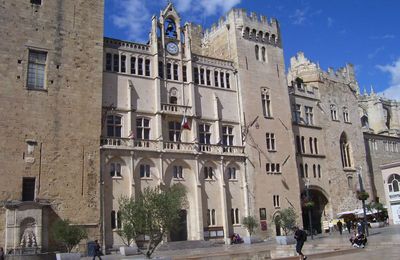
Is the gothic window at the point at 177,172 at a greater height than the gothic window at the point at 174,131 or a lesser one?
lesser

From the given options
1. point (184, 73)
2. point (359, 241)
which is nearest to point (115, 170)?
point (184, 73)

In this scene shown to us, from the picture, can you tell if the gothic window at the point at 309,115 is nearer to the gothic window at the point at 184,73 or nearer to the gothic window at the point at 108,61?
the gothic window at the point at 184,73

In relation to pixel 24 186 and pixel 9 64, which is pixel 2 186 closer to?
pixel 24 186

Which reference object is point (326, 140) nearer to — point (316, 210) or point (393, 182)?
point (316, 210)

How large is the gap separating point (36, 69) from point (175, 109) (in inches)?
496

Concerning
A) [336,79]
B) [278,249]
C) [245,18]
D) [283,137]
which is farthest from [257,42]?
[278,249]

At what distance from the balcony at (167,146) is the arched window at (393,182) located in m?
24.4

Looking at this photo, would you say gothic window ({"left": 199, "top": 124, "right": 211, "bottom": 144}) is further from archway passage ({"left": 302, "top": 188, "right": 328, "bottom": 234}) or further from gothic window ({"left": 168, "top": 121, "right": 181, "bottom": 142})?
archway passage ({"left": 302, "top": 188, "right": 328, "bottom": 234})

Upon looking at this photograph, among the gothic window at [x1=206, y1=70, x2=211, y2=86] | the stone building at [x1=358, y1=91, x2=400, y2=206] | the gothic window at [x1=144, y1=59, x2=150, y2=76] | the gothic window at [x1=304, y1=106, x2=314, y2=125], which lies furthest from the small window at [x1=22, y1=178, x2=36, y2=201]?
the stone building at [x1=358, y1=91, x2=400, y2=206]

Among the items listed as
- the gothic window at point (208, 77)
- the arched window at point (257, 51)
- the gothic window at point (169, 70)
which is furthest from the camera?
the arched window at point (257, 51)

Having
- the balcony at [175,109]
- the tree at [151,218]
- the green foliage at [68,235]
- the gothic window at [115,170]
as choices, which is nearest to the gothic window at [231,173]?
the balcony at [175,109]

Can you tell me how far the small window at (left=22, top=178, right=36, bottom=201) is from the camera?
32000mm

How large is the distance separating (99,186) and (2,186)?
7.00 metres

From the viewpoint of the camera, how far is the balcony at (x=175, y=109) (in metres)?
40.1
